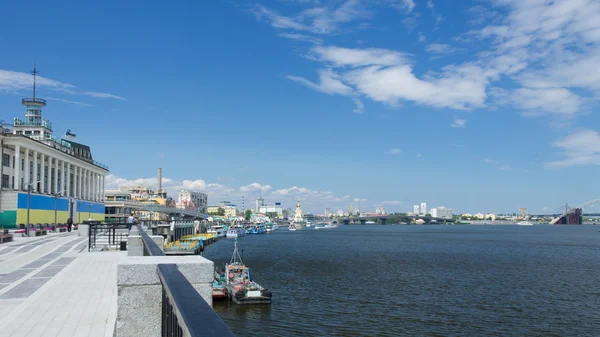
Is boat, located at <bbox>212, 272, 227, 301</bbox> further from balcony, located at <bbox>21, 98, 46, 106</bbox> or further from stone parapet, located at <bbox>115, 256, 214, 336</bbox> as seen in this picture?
balcony, located at <bbox>21, 98, 46, 106</bbox>

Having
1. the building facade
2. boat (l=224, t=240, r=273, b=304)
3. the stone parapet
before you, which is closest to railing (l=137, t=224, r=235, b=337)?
the stone parapet

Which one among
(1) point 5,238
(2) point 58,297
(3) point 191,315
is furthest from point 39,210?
(3) point 191,315

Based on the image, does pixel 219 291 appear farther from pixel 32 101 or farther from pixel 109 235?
pixel 32 101

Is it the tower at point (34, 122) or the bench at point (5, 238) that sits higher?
the tower at point (34, 122)

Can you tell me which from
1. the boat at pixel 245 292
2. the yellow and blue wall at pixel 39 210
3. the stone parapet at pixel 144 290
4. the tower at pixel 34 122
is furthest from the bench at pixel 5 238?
the tower at pixel 34 122

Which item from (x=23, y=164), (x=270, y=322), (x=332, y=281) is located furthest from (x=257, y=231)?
(x=270, y=322)

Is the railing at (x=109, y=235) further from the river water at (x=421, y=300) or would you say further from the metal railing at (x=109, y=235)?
the river water at (x=421, y=300)

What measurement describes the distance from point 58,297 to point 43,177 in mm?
73577

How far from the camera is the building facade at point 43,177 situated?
218ft

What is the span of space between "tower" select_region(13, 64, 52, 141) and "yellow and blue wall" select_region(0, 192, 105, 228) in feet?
68.1

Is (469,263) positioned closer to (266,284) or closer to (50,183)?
(266,284)

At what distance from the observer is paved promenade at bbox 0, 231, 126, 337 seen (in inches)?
430

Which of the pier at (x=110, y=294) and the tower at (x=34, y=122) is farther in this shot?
the tower at (x=34, y=122)

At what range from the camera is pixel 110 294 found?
14.6 metres
